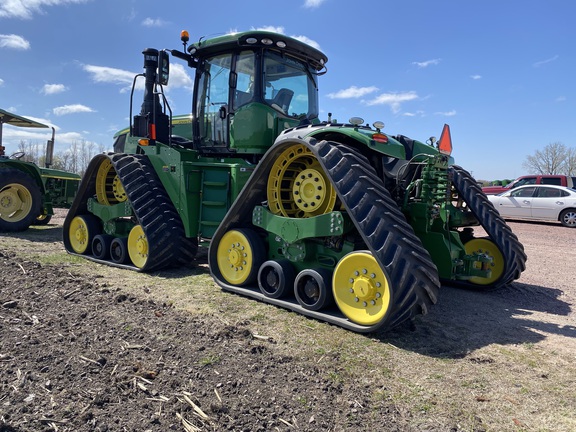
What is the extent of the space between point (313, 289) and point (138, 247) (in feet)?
10.4

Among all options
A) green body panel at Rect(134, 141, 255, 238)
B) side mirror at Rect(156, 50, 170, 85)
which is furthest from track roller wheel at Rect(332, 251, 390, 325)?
side mirror at Rect(156, 50, 170, 85)

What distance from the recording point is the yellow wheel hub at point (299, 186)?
4535 millimetres

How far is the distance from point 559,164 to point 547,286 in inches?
2269

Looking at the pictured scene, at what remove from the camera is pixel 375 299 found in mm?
3846

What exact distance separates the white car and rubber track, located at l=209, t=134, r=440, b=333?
1263cm

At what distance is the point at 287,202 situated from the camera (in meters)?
5.04

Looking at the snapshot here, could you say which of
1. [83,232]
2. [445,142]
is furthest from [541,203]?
[83,232]

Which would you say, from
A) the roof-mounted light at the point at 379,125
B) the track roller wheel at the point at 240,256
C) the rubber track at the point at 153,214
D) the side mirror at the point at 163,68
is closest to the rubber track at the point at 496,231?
the roof-mounted light at the point at 379,125

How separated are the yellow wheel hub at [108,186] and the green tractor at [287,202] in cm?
2

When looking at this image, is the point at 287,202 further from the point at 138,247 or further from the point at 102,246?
the point at 102,246

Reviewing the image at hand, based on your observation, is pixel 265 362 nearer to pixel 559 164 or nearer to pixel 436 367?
pixel 436 367

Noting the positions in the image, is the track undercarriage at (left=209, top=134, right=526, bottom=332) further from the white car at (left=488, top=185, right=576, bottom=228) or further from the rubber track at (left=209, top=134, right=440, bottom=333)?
the white car at (left=488, top=185, right=576, bottom=228)

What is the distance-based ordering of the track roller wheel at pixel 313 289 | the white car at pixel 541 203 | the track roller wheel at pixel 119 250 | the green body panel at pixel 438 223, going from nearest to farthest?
the track roller wheel at pixel 313 289
the green body panel at pixel 438 223
the track roller wheel at pixel 119 250
the white car at pixel 541 203

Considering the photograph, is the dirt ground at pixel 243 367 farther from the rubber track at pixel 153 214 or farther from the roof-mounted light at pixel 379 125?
the roof-mounted light at pixel 379 125
